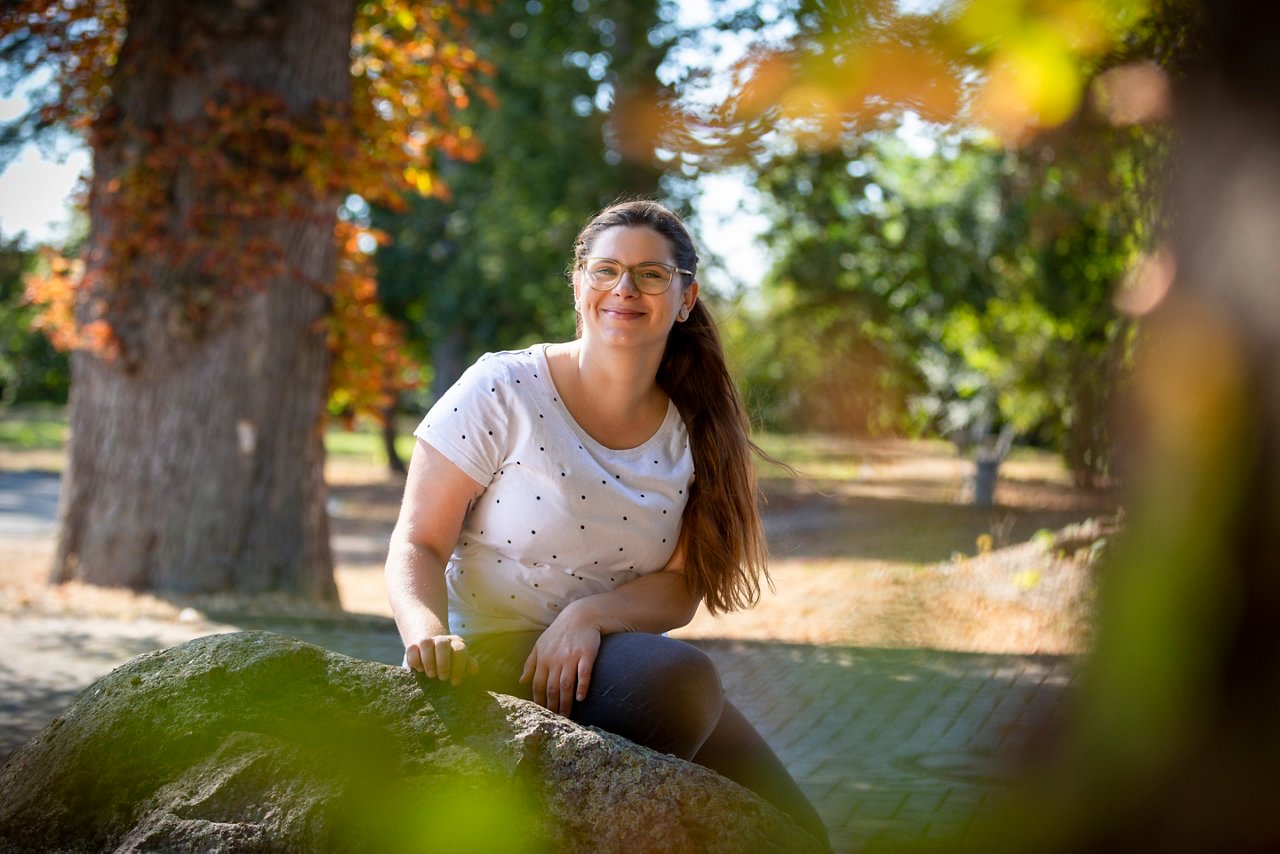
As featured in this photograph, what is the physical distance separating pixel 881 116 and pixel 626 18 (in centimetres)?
1690

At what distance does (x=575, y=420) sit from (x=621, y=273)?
1.27ft

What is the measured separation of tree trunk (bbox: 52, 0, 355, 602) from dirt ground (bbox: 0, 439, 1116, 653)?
1.24ft

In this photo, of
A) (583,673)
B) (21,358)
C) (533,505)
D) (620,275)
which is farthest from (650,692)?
(21,358)

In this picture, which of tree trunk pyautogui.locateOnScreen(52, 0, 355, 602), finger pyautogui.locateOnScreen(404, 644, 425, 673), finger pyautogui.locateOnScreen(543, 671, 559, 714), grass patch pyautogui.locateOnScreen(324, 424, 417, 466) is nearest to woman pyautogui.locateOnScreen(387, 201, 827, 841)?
finger pyautogui.locateOnScreen(543, 671, 559, 714)

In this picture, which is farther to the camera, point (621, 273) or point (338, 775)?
point (621, 273)

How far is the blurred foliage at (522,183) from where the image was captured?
60.8 ft

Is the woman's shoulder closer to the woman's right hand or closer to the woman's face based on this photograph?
the woman's face

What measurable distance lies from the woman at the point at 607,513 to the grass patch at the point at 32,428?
101 feet

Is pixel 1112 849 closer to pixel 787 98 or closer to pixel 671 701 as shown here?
pixel 787 98

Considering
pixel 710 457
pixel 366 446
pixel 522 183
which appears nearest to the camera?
pixel 710 457

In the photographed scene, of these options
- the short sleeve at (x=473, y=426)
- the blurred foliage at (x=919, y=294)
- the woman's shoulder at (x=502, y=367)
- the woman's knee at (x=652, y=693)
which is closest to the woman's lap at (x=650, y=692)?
the woman's knee at (x=652, y=693)

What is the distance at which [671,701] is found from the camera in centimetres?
288

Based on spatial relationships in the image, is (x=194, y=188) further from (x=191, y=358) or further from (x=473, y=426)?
(x=473, y=426)

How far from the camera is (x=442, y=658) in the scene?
8.79 feet
